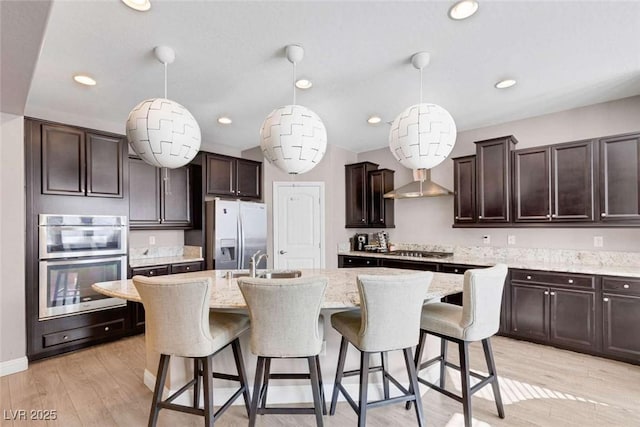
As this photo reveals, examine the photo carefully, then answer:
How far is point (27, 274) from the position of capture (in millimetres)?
3000

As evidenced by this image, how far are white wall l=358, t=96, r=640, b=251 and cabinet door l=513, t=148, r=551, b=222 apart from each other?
0.39 m

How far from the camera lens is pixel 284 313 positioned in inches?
66.5

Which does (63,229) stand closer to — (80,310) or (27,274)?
(27,274)

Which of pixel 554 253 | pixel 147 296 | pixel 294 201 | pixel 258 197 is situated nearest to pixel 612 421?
pixel 554 253

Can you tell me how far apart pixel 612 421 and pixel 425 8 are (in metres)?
2.98

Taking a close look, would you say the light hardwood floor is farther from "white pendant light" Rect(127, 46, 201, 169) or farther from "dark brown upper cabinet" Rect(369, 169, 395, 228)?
"dark brown upper cabinet" Rect(369, 169, 395, 228)

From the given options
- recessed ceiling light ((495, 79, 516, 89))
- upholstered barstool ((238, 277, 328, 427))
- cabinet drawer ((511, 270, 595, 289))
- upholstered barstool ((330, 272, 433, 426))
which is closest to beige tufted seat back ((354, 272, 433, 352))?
upholstered barstool ((330, 272, 433, 426))

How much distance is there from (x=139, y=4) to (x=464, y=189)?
3933mm

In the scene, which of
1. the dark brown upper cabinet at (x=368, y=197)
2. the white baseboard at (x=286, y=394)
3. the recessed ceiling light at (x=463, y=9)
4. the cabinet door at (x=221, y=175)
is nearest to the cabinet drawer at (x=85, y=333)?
the white baseboard at (x=286, y=394)

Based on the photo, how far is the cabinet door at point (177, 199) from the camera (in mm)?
4270

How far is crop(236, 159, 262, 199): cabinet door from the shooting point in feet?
16.0

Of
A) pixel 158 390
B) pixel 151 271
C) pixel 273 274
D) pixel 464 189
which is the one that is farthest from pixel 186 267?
pixel 464 189

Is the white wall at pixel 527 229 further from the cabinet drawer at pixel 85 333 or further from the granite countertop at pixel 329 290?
the cabinet drawer at pixel 85 333

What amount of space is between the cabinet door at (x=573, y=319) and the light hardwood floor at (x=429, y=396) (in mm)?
131
